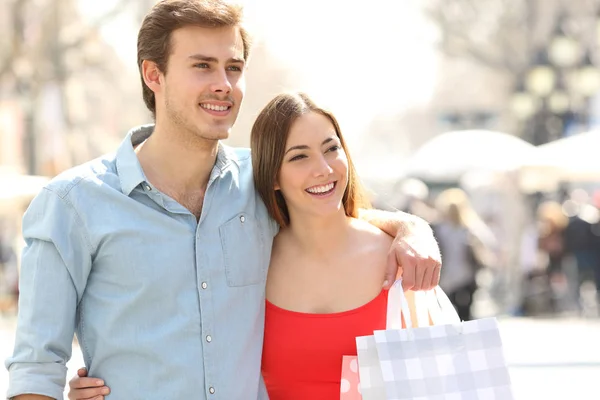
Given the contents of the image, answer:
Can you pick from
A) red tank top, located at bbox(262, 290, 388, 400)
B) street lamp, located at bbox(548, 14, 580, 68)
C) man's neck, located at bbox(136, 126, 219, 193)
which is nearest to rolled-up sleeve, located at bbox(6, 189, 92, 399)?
man's neck, located at bbox(136, 126, 219, 193)

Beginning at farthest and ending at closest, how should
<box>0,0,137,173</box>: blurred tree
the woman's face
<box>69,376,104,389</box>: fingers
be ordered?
<box>0,0,137,173</box>: blurred tree < the woman's face < <box>69,376,104,389</box>: fingers

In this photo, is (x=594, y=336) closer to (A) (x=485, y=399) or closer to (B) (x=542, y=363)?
(B) (x=542, y=363)

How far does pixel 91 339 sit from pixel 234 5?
1.22 m

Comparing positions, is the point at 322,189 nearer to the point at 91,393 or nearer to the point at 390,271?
the point at 390,271

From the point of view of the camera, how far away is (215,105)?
3.63 meters

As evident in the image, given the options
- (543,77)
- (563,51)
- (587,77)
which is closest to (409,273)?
(587,77)

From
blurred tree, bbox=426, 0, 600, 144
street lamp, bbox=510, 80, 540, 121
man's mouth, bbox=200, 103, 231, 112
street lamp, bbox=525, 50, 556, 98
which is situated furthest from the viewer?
street lamp, bbox=510, 80, 540, 121

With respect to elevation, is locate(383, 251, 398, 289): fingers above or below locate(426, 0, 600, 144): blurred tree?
below

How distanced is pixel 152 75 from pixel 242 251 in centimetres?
71

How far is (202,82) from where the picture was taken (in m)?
3.63

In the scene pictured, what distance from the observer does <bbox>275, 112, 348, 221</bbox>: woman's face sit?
3.89 m

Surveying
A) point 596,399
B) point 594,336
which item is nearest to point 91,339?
point 596,399

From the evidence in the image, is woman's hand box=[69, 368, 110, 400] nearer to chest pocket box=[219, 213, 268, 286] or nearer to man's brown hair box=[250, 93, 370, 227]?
chest pocket box=[219, 213, 268, 286]

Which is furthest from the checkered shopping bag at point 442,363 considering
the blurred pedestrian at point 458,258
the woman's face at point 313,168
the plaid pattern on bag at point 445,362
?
the blurred pedestrian at point 458,258
